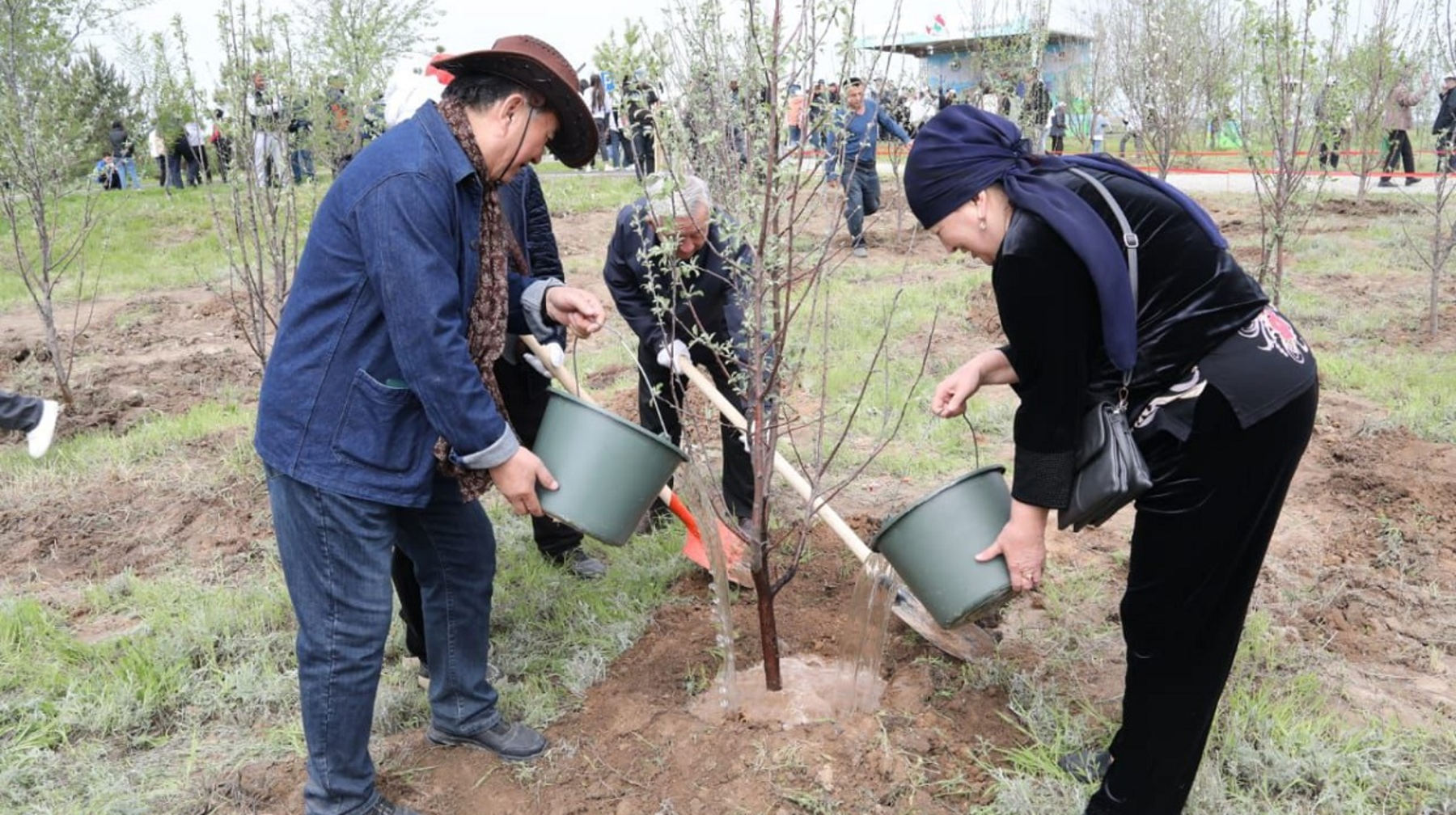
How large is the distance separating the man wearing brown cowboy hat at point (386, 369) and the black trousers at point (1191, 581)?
128cm

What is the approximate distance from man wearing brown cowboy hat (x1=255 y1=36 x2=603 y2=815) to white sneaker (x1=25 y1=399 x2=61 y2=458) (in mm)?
3488

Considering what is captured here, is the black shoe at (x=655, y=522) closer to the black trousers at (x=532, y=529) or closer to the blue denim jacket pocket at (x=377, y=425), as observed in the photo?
the black trousers at (x=532, y=529)

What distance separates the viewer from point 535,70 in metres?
2.06

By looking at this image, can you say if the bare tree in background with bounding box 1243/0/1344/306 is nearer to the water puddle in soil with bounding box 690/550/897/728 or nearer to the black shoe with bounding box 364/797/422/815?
the water puddle in soil with bounding box 690/550/897/728

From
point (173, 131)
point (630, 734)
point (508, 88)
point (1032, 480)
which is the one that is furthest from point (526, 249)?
point (173, 131)

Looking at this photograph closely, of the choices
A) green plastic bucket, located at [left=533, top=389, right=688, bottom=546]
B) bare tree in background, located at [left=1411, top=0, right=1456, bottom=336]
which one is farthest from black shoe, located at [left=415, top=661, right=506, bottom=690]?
bare tree in background, located at [left=1411, top=0, right=1456, bottom=336]

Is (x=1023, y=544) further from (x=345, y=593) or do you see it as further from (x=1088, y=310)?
(x=345, y=593)

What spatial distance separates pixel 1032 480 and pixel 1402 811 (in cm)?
130

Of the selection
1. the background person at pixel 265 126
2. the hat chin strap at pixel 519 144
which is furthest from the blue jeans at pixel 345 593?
the background person at pixel 265 126

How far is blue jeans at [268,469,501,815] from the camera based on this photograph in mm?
2182

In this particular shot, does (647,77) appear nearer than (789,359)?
Yes

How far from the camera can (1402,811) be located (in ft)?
7.73

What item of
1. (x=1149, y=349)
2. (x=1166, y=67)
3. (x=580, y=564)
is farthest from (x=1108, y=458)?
(x=1166, y=67)

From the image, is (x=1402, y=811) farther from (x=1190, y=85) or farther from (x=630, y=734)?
(x=1190, y=85)
